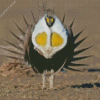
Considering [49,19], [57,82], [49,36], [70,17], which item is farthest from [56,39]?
[70,17]

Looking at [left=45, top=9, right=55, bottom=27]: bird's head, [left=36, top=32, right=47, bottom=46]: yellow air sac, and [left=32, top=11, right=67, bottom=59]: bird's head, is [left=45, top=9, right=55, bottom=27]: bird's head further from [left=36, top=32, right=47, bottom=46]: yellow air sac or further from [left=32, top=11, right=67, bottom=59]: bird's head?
[left=36, top=32, right=47, bottom=46]: yellow air sac

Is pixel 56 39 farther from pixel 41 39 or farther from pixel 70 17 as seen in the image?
pixel 70 17

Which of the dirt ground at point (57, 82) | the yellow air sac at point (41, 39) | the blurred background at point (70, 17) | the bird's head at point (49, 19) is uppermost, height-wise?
the blurred background at point (70, 17)

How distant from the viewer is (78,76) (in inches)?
246

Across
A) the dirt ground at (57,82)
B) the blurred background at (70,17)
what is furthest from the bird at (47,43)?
the blurred background at (70,17)

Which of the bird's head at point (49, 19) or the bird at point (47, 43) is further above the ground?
the bird's head at point (49, 19)

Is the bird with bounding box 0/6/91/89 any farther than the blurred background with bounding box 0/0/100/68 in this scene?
Answer: No

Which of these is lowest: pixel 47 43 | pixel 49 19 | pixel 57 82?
pixel 57 82

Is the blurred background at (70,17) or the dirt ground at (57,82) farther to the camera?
the blurred background at (70,17)

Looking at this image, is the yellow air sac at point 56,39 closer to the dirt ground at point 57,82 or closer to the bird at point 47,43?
the bird at point 47,43

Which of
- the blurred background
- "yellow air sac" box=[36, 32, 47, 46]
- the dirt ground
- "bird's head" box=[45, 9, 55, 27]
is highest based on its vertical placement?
the blurred background

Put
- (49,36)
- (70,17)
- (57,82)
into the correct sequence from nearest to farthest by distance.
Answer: (49,36) < (57,82) < (70,17)

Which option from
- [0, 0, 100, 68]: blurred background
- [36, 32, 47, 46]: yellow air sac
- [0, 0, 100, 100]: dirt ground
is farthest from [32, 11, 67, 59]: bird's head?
[0, 0, 100, 68]: blurred background

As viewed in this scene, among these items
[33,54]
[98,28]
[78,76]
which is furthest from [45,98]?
[98,28]
